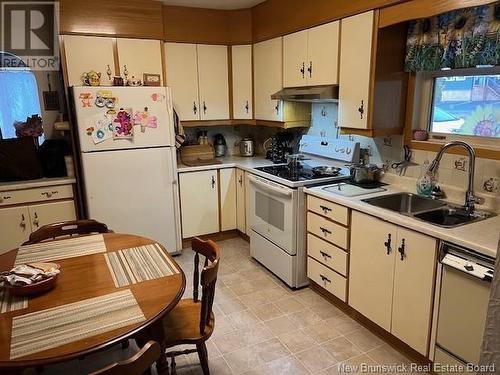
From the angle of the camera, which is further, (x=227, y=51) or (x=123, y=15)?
(x=227, y=51)

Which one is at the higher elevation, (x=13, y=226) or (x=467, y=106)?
(x=467, y=106)

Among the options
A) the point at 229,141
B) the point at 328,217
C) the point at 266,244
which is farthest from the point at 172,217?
the point at 328,217

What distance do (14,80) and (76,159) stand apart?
1.13 m

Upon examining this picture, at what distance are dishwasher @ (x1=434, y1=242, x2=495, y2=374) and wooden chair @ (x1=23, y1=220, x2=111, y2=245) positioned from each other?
197 centimetres

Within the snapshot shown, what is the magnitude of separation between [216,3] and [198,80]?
29.4 inches

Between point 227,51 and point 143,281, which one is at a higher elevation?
point 227,51

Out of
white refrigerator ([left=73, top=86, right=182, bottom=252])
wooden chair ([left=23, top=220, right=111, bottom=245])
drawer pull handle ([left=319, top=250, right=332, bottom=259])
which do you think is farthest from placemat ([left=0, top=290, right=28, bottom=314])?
drawer pull handle ([left=319, top=250, right=332, bottom=259])

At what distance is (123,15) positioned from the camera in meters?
3.30

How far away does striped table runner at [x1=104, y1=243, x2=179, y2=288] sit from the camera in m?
1.61

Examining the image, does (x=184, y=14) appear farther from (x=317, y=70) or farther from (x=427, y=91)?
(x=427, y=91)

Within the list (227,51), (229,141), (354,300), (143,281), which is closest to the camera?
(143,281)

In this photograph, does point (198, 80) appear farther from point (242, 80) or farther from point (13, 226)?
point (13, 226)

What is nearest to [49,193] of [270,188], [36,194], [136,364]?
[36,194]

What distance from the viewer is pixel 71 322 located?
129 centimetres
